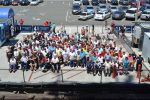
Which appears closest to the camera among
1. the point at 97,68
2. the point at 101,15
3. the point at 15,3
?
the point at 97,68

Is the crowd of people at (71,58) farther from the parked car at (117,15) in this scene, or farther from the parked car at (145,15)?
the parked car at (145,15)

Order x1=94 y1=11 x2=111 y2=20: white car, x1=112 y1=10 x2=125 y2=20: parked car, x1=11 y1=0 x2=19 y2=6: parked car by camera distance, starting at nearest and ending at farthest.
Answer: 1. x1=94 y1=11 x2=111 y2=20: white car
2. x1=112 y1=10 x2=125 y2=20: parked car
3. x1=11 y1=0 x2=19 y2=6: parked car

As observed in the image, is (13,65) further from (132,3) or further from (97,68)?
(132,3)

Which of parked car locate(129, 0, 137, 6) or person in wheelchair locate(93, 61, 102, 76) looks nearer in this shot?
person in wheelchair locate(93, 61, 102, 76)

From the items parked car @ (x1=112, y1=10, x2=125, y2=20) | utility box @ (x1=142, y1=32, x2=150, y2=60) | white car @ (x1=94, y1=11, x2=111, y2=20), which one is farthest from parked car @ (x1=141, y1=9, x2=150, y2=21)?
utility box @ (x1=142, y1=32, x2=150, y2=60)

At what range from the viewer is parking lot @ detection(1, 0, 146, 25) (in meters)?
46.8

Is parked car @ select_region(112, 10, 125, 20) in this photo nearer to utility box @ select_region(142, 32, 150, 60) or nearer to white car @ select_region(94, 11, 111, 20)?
white car @ select_region(94, 11, 111, 20)

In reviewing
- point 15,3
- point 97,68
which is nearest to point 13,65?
point 97,68

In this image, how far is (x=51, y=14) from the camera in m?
53.7

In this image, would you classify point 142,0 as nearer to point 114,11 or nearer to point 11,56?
point 114,11

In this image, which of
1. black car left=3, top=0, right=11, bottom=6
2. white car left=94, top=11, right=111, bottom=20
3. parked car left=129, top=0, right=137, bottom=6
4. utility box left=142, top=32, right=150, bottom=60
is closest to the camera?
utility box left=142, top=32, right=150, bottom=60

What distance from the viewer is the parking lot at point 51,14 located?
46.8 metres

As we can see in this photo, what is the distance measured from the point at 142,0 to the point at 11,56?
1621 inches

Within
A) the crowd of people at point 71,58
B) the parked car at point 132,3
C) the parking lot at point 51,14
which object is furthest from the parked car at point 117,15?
the crowd of people at point 71,58
